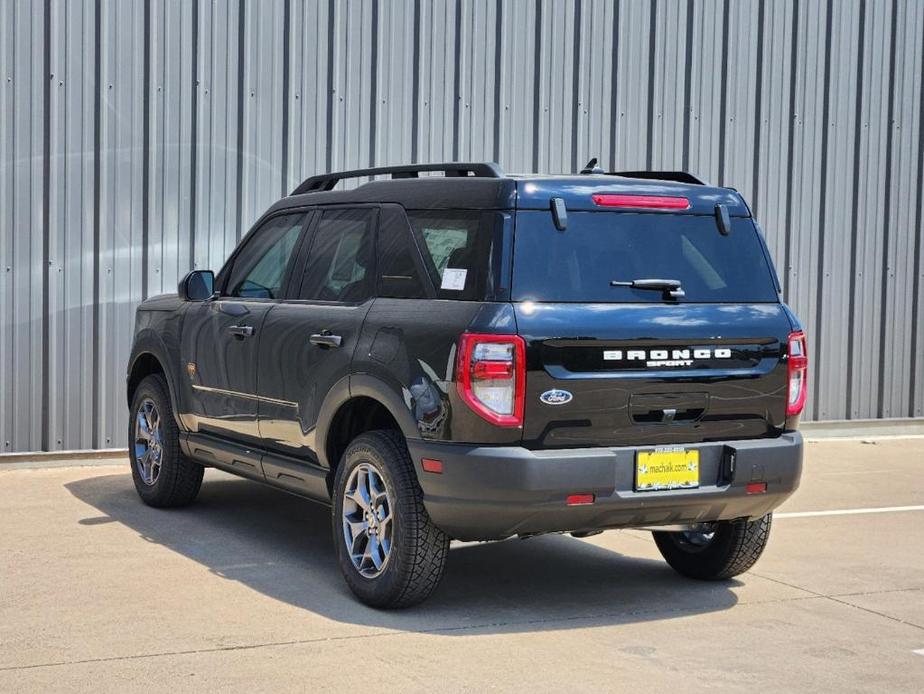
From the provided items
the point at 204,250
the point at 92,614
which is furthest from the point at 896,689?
the point at 204,250

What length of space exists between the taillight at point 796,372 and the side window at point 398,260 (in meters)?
1.68

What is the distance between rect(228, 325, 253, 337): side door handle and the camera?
7.57 meters

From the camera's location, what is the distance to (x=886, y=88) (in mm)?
13656

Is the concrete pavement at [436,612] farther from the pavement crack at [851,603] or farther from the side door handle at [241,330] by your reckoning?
the side door handle at [241,330]

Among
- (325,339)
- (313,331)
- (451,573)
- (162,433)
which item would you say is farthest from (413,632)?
(162,433)

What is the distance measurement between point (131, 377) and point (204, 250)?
1.90 metres

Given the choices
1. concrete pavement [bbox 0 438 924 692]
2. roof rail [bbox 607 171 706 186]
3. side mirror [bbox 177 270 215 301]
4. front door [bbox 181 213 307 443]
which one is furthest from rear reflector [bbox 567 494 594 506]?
side mirror [bbox 177 270 215 301]

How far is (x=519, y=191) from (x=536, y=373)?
0.82 m

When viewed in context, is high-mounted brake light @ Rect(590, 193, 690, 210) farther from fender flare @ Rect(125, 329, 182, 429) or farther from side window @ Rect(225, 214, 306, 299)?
fender flare @ Rect(125, 329, 182, 429)

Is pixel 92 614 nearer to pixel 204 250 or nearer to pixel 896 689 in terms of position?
pixel 896 689

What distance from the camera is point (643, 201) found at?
6414 mm

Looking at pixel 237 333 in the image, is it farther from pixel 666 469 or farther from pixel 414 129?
pixel 414 129

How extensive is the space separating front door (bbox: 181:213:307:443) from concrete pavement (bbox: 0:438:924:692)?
2.27 feet

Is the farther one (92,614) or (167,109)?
(167,109)
